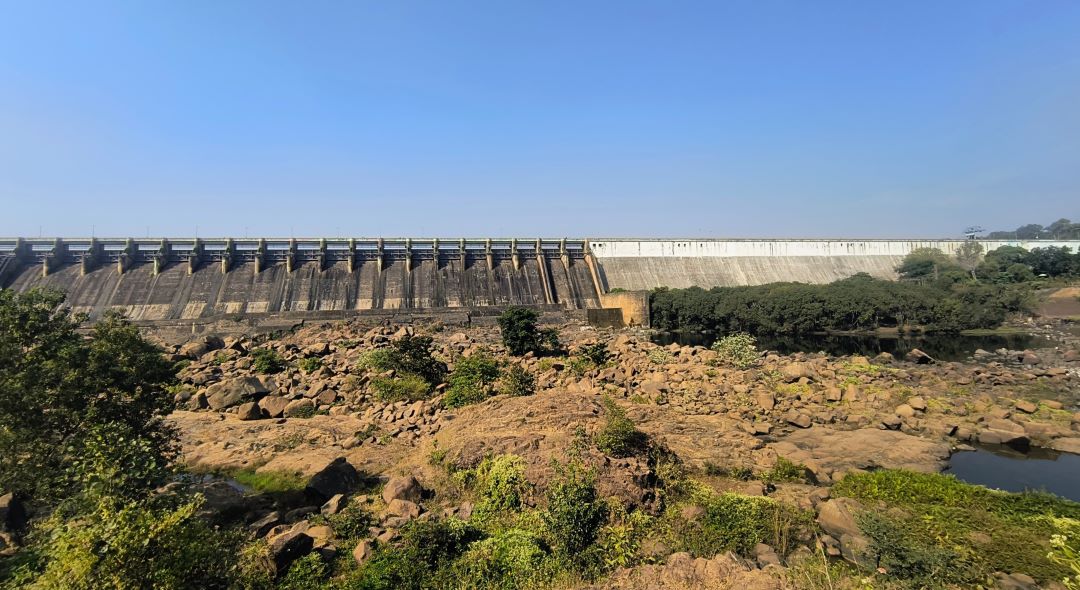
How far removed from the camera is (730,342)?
2769cm

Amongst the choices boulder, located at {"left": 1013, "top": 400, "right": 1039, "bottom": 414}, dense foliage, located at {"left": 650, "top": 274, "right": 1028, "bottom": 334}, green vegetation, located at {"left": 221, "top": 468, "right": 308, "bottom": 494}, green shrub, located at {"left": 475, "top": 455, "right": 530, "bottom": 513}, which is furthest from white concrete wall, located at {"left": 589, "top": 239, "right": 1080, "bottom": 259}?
Result: green shrub, located at {"left": 475, "top": 455, "right": 530, "bottom": 513}

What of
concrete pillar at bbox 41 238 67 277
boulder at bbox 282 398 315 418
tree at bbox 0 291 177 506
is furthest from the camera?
concrete pillar at bbox 41 238 67 277

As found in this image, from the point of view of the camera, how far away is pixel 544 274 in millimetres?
51875

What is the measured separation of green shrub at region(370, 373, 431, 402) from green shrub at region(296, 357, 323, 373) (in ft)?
15.2

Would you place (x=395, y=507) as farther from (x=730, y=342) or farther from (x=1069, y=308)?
(x=1069, y=308)

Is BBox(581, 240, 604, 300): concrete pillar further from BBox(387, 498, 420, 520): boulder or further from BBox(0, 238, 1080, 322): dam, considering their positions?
BBox(387, 498, 420, 520): boulder

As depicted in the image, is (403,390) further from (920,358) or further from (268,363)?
(920,358)

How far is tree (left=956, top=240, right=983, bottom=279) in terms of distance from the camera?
2751 inches

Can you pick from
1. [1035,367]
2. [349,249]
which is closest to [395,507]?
[1035,367]

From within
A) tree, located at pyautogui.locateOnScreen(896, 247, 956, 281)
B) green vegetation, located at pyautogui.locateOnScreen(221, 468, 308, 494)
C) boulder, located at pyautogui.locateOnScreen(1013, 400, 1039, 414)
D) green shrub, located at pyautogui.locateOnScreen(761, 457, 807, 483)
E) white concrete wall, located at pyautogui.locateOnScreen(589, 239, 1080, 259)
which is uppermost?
white concrete wall, located at pyautogui.locateOnScreen(589, 239, 1080, 259)

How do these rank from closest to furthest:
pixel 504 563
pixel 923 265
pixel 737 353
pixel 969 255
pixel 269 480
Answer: pixel 504 563 < pixel 269 480 < pixel 737 353 < pixel 923 265 < pixel 969 255

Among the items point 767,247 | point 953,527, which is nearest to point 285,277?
point 953,527

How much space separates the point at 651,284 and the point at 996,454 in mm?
43550

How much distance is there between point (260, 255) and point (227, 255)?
9.21ft
